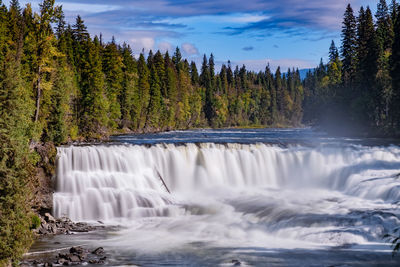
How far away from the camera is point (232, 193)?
31656 mm

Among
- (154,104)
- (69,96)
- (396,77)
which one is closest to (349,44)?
(396,77)

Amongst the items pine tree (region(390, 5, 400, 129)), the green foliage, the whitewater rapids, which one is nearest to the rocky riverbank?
the green foliage

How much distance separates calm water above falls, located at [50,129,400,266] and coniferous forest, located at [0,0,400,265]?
4.15m

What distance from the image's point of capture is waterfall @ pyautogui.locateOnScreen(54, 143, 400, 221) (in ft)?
87.5

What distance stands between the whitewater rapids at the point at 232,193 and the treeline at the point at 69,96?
14.2 ft

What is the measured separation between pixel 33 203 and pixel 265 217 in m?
12.9

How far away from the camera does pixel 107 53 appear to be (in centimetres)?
6688

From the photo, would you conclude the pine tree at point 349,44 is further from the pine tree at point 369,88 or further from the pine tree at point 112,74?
the pine tree at point 112,74

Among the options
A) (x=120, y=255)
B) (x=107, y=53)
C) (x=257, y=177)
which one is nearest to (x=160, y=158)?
(x=257, y=177)

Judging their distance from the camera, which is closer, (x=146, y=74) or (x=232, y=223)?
(x=232, y=223)

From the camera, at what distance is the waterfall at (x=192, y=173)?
1049 inches

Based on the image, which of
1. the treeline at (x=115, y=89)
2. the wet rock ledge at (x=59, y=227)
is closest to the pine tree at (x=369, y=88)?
the treeline at (x=115, y=89)

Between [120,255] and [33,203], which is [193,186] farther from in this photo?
[120,255]

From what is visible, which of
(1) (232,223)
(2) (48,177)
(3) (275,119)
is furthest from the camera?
(3) (275,119)
